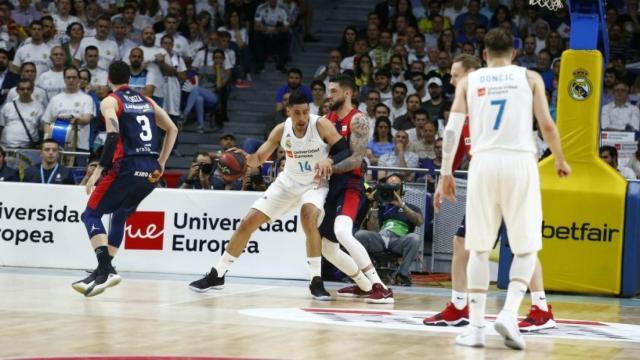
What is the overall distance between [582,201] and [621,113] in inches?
194

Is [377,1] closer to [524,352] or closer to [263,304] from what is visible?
[263,304]

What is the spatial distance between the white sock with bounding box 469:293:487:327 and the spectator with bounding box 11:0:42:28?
1469 cm

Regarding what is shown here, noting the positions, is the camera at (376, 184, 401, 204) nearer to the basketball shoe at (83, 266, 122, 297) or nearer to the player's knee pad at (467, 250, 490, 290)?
the basketball shoe at (83, 266, 122, 297)

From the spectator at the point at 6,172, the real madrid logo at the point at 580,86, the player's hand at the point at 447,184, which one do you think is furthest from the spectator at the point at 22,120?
the player's hand at the point at 447,184

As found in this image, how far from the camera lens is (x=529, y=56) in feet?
60.0

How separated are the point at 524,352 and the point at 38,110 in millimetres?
11447

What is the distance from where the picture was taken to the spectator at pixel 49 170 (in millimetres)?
14756

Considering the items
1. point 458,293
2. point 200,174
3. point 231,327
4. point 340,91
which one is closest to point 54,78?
point 200,174

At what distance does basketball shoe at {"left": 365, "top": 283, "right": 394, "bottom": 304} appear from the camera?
10664 mm

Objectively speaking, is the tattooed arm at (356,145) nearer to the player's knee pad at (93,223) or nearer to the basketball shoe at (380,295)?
the basketball shoe at (380,295)

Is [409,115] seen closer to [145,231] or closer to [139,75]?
[139,75]

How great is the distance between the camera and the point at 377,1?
73.7 ft

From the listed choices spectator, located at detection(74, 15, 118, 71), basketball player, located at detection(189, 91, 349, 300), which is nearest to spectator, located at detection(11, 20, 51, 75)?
spectator, located at detection(74, 15, 118, 71)

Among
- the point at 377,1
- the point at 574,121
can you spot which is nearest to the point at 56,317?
the point at 574,121
